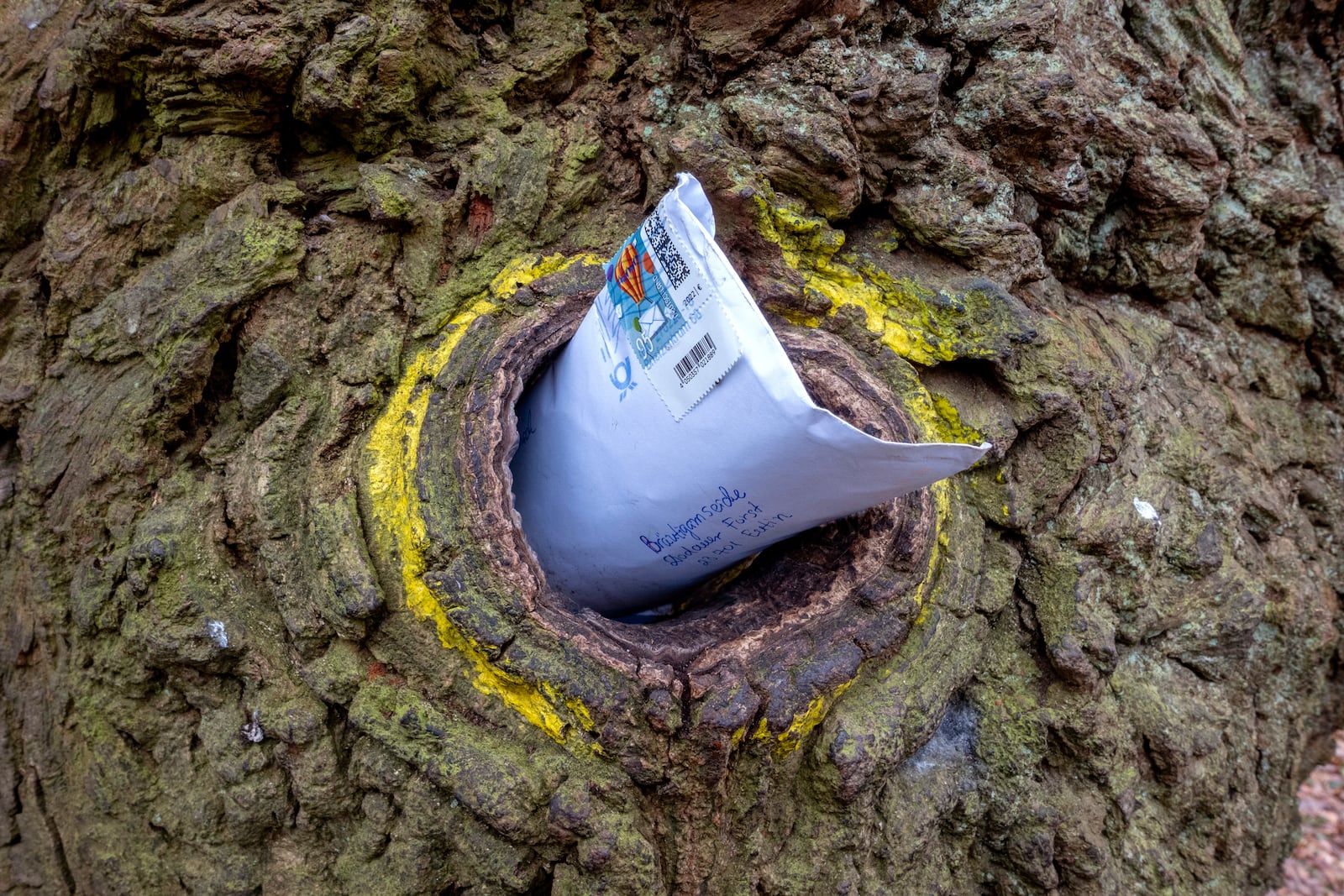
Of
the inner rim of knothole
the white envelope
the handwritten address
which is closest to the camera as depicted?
the white envelope

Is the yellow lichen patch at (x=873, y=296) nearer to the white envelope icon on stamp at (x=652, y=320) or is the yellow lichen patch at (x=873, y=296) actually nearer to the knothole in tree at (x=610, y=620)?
the knothole in tree at (x=610, y=620)

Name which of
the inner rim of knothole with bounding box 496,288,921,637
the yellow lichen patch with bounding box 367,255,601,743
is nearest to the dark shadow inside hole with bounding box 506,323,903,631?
the inner rim of knothole with bounding box 496,288,921,637

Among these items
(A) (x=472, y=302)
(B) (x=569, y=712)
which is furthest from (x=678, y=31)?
(B) (x=569, y=712)

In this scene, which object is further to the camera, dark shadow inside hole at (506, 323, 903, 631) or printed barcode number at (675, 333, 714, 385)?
dark shadow inside hole at (506, 323, 903, 631)

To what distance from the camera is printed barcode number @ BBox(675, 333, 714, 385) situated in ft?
3.28

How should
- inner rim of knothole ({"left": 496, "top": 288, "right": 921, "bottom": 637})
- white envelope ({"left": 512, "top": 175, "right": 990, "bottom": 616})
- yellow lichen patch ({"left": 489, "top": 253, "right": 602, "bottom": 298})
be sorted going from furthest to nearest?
yellow lichen patch ({"left": 489, "top": 253, "right": 602, "bottom": 298}) → inner rim of knothole ({"left": 496, "top": 288, "right": 921, "bottom": 637}) → white envelope ({"left": 512, "top": 175, "right": 990, "bottom": 616})

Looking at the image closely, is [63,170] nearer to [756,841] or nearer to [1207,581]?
[756,841]

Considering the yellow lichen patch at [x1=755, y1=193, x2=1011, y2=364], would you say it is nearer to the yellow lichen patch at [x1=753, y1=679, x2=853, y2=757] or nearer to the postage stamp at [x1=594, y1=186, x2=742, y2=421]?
the postage stamp at [x1=594, y1=186, x2=742, y2=421]

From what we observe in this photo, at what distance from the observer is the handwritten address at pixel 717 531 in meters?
1.10

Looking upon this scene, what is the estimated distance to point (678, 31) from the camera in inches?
58.9

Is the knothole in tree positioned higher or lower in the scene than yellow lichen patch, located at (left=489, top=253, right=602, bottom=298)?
lower

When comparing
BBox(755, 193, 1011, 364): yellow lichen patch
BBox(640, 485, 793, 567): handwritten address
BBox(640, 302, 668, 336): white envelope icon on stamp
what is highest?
BBox(640, 302, 668, 336): white envelope icon on stamp

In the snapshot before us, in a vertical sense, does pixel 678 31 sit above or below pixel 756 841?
above

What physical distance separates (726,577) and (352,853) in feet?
2.20
